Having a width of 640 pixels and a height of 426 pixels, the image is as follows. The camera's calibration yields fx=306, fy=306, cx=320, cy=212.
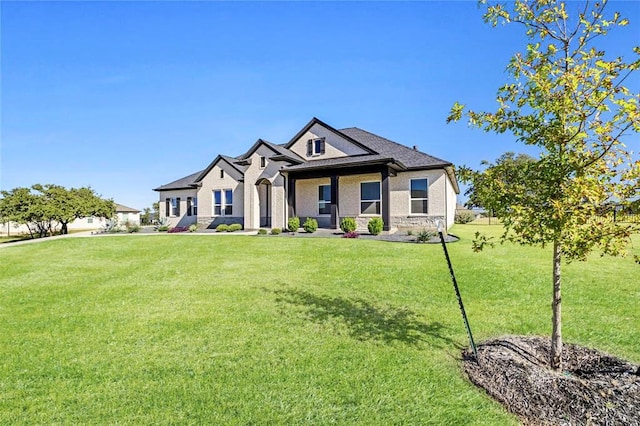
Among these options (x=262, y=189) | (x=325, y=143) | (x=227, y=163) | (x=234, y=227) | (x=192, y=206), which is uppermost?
(x=325, y=143)

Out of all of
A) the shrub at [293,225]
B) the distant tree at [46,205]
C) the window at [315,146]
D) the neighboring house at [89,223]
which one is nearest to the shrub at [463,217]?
the window at [315,146]

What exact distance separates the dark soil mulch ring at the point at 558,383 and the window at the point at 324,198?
629 inches

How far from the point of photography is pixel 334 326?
503cm

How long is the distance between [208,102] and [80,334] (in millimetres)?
12812

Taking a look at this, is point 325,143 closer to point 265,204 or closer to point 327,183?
point 327,183

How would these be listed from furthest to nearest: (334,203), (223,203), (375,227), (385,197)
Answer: (223,203)
(334,203)
(385,197)
(375,227)

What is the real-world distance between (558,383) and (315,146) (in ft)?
61.5

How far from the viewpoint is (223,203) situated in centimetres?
2381

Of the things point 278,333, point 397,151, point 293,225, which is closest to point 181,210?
point 293,225

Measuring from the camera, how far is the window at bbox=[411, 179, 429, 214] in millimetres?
17719

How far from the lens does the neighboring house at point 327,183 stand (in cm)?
Result: 1745

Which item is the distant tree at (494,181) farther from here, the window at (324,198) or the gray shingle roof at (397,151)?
the window at (324,198)

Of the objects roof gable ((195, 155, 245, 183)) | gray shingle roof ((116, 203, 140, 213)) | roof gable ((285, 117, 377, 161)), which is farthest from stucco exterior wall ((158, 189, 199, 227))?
gray shingle roof ((116, 203, 140, 213))

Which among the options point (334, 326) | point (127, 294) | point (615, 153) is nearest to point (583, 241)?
point (615, 153)
